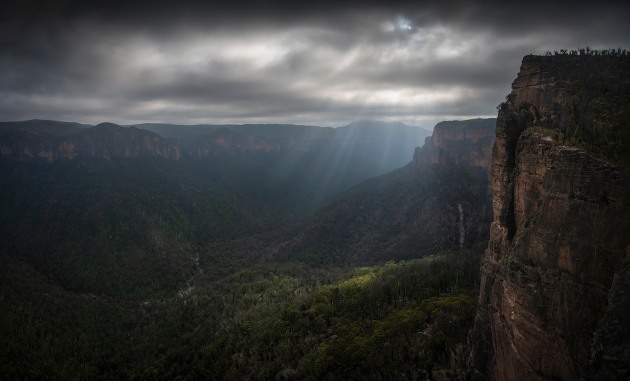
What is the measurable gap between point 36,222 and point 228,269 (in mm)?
87897

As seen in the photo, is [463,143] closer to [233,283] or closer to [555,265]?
[233,283]

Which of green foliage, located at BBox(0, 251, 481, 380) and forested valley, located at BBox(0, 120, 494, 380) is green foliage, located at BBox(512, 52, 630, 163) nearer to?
forested valley, located at BBox(0, 120, 494, 380)

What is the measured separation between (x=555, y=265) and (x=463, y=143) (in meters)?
152

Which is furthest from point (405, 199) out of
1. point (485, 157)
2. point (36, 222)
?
point (36, 222)

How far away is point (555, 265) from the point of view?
22.2m

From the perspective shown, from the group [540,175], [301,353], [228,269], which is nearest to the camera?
[540,175]

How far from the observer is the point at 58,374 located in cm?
6425

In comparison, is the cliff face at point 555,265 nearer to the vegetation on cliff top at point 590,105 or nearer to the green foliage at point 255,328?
the vegetation on cliff top at point 590,105

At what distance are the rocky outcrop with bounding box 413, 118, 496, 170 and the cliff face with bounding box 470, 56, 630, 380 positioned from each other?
118m

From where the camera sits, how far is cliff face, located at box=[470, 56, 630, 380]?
19109 mm

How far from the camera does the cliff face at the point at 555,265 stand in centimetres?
1911

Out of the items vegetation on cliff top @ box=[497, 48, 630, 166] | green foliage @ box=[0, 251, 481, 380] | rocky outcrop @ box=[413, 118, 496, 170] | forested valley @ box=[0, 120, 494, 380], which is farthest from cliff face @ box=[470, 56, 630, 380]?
rocky outcrop @ box=[413, 118, 496, 170]

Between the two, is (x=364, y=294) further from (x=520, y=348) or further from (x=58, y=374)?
(x=58, y=374)

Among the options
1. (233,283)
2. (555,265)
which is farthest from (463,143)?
(555,265)
